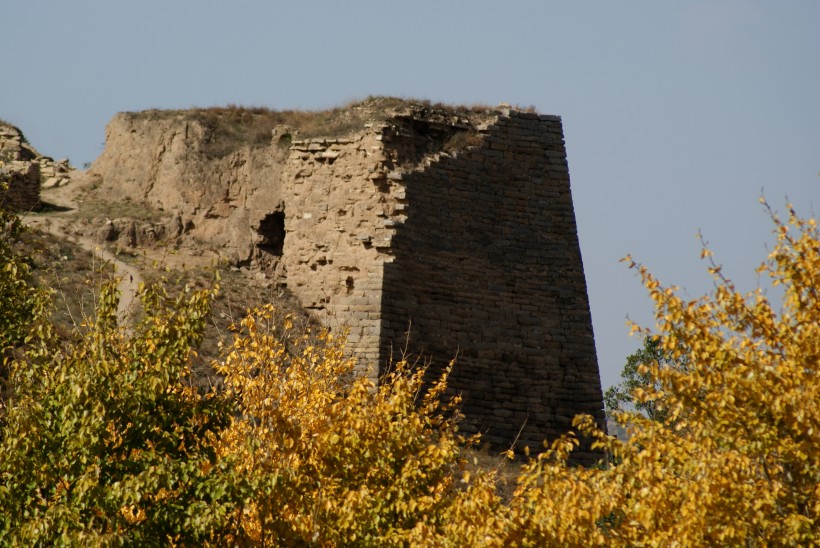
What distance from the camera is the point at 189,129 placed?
2536 cm

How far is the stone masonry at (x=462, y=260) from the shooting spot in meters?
20.8

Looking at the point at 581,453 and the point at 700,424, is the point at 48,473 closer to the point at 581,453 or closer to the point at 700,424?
the point at 700,424

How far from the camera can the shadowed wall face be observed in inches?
819

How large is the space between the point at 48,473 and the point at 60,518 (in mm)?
652

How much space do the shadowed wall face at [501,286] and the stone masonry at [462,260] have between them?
0.08 feet

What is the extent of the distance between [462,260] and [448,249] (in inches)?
12.3

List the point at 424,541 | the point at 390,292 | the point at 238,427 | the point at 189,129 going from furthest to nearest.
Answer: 1. the point at 189,129
2. the point at 390,292
3. the point at 238,427
4. the point at 424,541

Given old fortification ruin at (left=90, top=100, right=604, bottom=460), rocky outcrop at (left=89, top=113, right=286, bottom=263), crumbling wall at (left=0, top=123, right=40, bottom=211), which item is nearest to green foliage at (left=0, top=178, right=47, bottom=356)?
old fortification ruin at (left=90, top=100, right=604, bottom=460)

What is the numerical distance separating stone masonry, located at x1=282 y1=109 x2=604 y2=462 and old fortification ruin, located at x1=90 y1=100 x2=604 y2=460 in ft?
0.08

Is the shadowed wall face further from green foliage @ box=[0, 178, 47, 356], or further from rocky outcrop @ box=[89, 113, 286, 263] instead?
green foliage @ box=[0, 178, 47, 356]

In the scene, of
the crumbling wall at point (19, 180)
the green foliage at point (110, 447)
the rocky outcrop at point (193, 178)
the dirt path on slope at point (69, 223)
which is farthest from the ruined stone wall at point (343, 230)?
the green foliage at point (110, 447)

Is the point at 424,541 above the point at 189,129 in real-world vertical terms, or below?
below

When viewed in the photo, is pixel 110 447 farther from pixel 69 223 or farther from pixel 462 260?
pixel 69 223

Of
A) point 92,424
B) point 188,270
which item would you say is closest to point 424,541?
point 92,424
